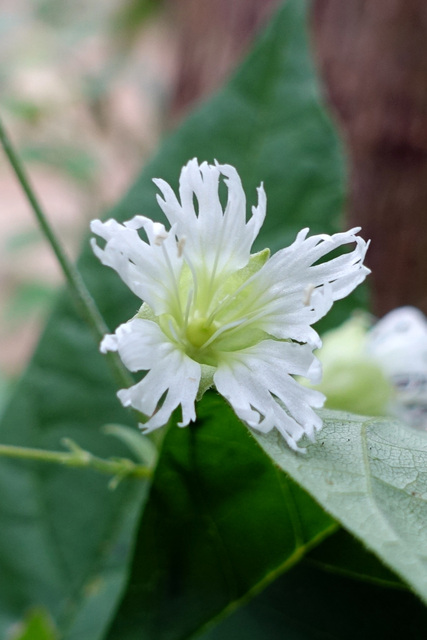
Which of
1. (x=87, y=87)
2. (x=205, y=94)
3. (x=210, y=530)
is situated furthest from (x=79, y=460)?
(x=87, y=87)

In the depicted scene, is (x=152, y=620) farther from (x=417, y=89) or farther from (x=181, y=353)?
(x=417, y=89)

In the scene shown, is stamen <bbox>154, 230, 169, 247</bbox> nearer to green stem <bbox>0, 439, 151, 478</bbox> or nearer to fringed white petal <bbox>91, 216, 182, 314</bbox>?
fringed white petal <bbox>91, 216, 182, 314</bbox>

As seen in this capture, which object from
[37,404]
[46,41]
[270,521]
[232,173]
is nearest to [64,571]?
[37,404]

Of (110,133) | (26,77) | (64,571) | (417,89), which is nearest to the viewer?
(64,571)

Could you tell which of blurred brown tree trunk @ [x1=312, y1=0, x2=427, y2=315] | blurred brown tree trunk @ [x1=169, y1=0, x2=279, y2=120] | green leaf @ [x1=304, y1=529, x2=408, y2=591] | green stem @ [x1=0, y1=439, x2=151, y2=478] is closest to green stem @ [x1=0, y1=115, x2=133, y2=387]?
green stem @ [x1=0, y1=439, x2=151, y2=478]

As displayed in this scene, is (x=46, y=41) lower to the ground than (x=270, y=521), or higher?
higher

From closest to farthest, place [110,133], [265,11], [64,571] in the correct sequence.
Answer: [64,571] < [265,11] < [110,133]

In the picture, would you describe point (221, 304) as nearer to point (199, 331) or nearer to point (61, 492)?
point (199, 331)
